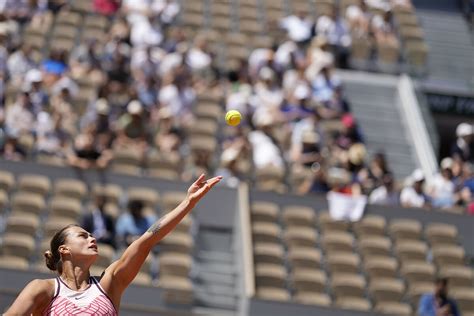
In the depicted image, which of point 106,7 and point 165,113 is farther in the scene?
point 106,7

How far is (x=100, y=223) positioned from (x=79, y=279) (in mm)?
8086

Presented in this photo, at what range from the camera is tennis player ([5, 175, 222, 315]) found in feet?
18.1

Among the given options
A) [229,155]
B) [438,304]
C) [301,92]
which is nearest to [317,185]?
[229,155]

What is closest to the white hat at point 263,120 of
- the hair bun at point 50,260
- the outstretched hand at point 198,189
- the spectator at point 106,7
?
the spectator at point 106,7

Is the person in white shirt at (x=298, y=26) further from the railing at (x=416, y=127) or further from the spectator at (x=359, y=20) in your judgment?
the railing at (x=416, y=127)

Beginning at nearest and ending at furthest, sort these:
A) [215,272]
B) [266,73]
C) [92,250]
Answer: [92,250]
[215,272]
[266,73]

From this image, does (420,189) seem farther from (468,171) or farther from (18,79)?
(18,79)

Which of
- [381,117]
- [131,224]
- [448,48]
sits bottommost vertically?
[131,224]

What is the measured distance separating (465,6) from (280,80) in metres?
7.84

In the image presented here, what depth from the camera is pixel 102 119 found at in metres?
15.7

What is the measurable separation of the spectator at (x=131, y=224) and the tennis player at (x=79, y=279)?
790 centimetres

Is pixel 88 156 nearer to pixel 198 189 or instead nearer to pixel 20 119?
pixel 20 119

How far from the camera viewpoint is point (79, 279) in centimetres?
572

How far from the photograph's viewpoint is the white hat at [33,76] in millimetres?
16406
